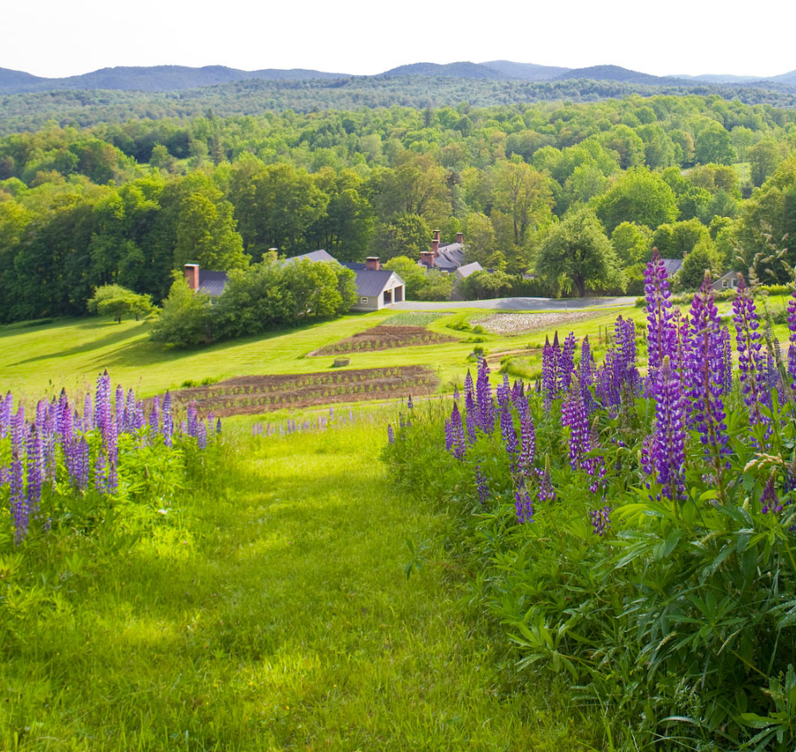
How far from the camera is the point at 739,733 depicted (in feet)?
10.2

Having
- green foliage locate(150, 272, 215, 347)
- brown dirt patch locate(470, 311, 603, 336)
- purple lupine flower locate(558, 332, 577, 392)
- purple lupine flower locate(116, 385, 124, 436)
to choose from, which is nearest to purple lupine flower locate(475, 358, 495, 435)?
purple lupine flower locate(558, 332, 577, 392)

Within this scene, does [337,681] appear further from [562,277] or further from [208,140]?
[208,140]

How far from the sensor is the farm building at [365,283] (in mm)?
67875

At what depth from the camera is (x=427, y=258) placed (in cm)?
8575

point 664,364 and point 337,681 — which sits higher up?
point 664,364

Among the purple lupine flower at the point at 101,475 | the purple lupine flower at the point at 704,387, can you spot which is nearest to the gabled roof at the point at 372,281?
the purple lupine flower at the point at 101,475

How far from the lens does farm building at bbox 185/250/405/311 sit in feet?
223

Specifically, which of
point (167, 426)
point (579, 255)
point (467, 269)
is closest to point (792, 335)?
point (167, 426)

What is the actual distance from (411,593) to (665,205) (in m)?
100

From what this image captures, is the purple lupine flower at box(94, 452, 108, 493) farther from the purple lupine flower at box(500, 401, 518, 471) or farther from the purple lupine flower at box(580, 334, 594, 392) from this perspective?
the purple lupine flower at box(580, 334, 594, 392)

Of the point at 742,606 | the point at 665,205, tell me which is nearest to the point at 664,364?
the point at 742,606

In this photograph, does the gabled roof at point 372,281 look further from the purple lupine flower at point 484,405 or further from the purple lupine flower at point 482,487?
the purple lupine flower at point 482,487

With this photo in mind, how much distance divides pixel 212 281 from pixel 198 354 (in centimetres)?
1930

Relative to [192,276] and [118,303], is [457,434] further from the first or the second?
[118,303]
